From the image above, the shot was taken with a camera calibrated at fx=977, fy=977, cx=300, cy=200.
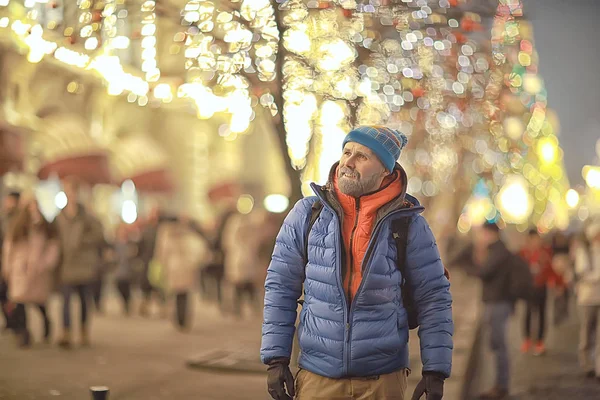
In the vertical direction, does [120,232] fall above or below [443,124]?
below

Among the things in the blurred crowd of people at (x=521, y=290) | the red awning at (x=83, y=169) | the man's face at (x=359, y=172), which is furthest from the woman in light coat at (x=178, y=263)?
the man's face at (x=359, y=172)

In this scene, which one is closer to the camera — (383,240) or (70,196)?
(383,240)

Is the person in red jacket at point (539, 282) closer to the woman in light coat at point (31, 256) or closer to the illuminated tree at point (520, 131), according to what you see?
the illuminated tree at point (520, 131)

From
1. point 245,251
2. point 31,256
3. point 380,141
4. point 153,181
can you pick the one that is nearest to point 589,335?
point 31,256

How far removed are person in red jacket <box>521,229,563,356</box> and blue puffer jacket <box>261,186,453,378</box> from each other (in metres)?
7.99

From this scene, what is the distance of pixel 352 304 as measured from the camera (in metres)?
4.06

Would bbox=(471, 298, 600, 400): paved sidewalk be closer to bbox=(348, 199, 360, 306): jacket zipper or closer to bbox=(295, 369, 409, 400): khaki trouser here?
bbox=(295, 369, 409, 400): khaki trouser

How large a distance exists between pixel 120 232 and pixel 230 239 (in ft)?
8.75

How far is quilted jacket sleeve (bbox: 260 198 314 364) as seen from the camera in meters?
4.23

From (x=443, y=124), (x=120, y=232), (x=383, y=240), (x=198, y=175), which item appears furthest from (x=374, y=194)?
(x=198, y=175)

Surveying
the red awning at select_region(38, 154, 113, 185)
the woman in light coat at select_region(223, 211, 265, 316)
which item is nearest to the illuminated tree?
the woman in light coat at select_region(223, 211, 265, 316)

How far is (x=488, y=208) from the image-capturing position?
70312 mm

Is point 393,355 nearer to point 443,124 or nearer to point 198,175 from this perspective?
point 443,124

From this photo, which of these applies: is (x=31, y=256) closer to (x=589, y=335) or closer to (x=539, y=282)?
(x=589, y=335)
